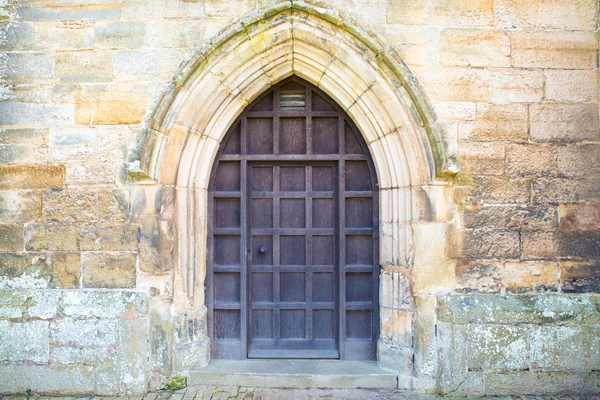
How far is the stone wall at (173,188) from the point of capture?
134 inches

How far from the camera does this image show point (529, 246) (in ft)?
11.3

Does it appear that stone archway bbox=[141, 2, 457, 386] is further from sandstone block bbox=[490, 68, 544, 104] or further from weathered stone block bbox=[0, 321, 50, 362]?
weathered stone block bbox=[0, 321, 50, 362]

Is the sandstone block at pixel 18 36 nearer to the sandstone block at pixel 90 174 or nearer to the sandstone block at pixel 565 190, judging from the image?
the sandstone block at pixel 90 174

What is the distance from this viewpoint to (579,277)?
135 inches

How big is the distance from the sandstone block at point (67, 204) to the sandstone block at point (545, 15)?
11.5 feet

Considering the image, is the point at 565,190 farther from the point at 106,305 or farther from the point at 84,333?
the point at 84,333

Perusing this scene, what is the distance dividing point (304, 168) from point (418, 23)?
146cm

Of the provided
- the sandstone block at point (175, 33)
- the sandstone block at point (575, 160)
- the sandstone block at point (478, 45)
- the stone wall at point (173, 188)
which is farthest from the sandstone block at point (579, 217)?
the sandstone block at point (175, 33)

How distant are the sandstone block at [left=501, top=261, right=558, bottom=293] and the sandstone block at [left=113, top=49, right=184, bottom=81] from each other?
2976mm

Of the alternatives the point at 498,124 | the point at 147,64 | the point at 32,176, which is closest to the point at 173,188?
the point at 147,64

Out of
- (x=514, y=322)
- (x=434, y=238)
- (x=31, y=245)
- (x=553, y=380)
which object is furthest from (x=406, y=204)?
(x=31, y=245)

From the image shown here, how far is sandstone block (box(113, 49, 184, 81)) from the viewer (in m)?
3.46

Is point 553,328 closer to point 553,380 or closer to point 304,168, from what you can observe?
point 553,380

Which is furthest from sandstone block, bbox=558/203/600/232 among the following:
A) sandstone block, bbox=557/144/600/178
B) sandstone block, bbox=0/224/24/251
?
sandstone block, bbox=0/224/24/251
